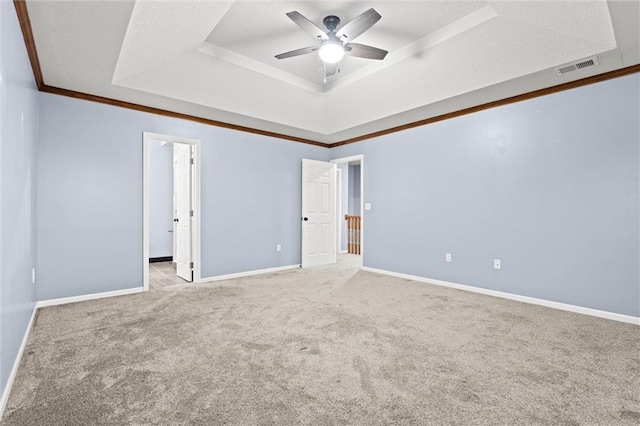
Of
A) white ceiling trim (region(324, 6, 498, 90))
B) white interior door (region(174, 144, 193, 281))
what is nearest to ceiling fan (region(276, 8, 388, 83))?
white ceiling trim (region(324, 6, 498, 90))

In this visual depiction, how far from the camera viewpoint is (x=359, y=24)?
2.51m

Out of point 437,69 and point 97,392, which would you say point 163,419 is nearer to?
point 97,392

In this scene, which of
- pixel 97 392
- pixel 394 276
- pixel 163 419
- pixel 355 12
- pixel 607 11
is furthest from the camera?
pixel 394 276

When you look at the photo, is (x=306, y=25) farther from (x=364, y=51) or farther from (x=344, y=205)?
(x=344, y=205)

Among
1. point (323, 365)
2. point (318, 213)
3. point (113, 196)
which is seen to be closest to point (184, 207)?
point (113, 196)

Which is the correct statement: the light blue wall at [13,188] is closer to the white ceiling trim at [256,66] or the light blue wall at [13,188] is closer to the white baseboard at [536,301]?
the white ceiling trim at [256,66]

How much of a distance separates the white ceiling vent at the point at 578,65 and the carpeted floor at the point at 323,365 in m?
A: 2.53

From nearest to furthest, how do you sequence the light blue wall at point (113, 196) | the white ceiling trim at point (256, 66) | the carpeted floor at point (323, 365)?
1. the carpeted floor at point (323, 365)
2. the white ceiling trim at point (256, 66)
3. the light blue wall at point (113, 196)

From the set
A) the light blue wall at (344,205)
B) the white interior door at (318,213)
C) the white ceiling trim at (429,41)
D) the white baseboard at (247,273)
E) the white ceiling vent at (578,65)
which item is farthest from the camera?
the light blue wall at (344,205)

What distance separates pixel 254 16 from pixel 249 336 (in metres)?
2.91

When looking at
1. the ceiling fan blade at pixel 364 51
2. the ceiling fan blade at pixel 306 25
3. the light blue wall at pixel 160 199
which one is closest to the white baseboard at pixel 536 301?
the ceiling fan blade at pixel 364 51

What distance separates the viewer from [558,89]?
11.6 ft

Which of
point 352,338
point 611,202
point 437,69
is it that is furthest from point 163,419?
point 611,202

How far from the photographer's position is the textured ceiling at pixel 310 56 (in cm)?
244
